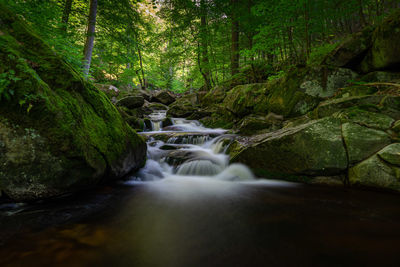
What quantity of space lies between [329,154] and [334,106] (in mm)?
1828

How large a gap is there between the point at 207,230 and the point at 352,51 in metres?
7.02

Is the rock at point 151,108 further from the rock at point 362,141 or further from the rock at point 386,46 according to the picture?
the rock at point 386,46

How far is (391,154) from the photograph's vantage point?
8.98 feet

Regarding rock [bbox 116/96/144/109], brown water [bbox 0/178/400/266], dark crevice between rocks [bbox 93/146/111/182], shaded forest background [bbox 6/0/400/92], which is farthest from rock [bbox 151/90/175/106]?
brown water [bbox 0/178/400/266]

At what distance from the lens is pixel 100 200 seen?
283 centimetres

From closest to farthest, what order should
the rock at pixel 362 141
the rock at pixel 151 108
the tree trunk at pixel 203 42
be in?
the rock at pixel 362 141 < the tree trunk at pixel 203 42 < the rock at pixel 151 108

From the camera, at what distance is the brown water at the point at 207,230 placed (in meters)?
1.56

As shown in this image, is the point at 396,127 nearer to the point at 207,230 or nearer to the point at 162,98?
the point at 207,230

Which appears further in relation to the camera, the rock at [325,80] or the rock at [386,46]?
the rock at [325,80]

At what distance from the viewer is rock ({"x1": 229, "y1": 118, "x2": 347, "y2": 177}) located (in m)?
3.30

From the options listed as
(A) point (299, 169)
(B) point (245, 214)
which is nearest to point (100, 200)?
(B) point (245, 214)

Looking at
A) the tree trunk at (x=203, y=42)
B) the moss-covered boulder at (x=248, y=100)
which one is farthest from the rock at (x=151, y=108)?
the moss-covered boulder at (x=248, y=100)

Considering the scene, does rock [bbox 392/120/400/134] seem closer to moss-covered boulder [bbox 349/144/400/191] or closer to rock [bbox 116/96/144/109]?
moss-covered boulder [bbox 349/144/400/191]

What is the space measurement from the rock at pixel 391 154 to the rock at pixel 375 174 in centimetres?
6
